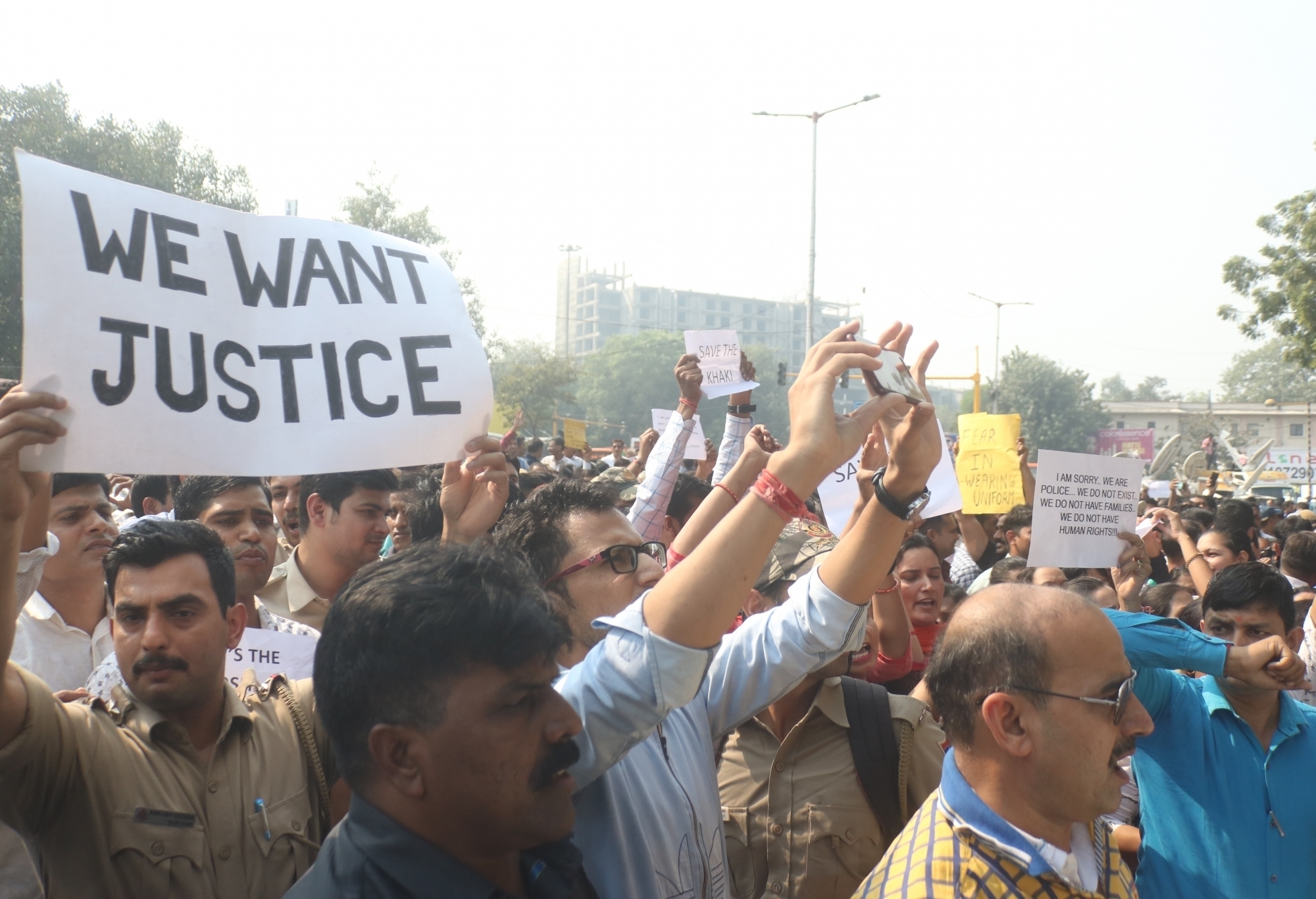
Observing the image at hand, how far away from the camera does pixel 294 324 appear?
2.79 metres

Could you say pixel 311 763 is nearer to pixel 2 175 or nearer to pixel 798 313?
pixel 2 175

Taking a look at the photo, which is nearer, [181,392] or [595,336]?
[181,392]

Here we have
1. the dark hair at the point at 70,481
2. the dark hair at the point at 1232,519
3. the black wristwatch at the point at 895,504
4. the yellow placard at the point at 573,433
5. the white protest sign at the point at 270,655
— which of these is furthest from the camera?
the yellow placard at the point at 573,433

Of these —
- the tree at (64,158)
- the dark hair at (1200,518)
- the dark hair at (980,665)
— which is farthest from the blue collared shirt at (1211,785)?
the tree at (64,158)

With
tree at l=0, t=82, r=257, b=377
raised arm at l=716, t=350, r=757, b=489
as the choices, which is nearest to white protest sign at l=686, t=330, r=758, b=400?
raised arm at l=716, t=350, r=757, b=489

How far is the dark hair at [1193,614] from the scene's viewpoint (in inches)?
192

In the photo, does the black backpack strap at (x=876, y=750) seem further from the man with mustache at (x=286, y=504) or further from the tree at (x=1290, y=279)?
the tree at (x=1290, y=279)

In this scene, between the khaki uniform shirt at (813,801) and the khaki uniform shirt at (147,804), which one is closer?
the khaki uniform shirt at (147,804)

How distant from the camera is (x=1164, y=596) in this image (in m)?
5.29

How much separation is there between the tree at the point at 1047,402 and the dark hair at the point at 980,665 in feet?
238

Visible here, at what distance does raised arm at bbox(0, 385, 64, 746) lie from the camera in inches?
76.0

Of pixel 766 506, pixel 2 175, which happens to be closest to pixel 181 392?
pixel 766 506

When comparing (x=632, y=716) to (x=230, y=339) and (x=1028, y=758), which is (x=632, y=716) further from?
(x=230, y=339)

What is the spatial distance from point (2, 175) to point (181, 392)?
997 inches
